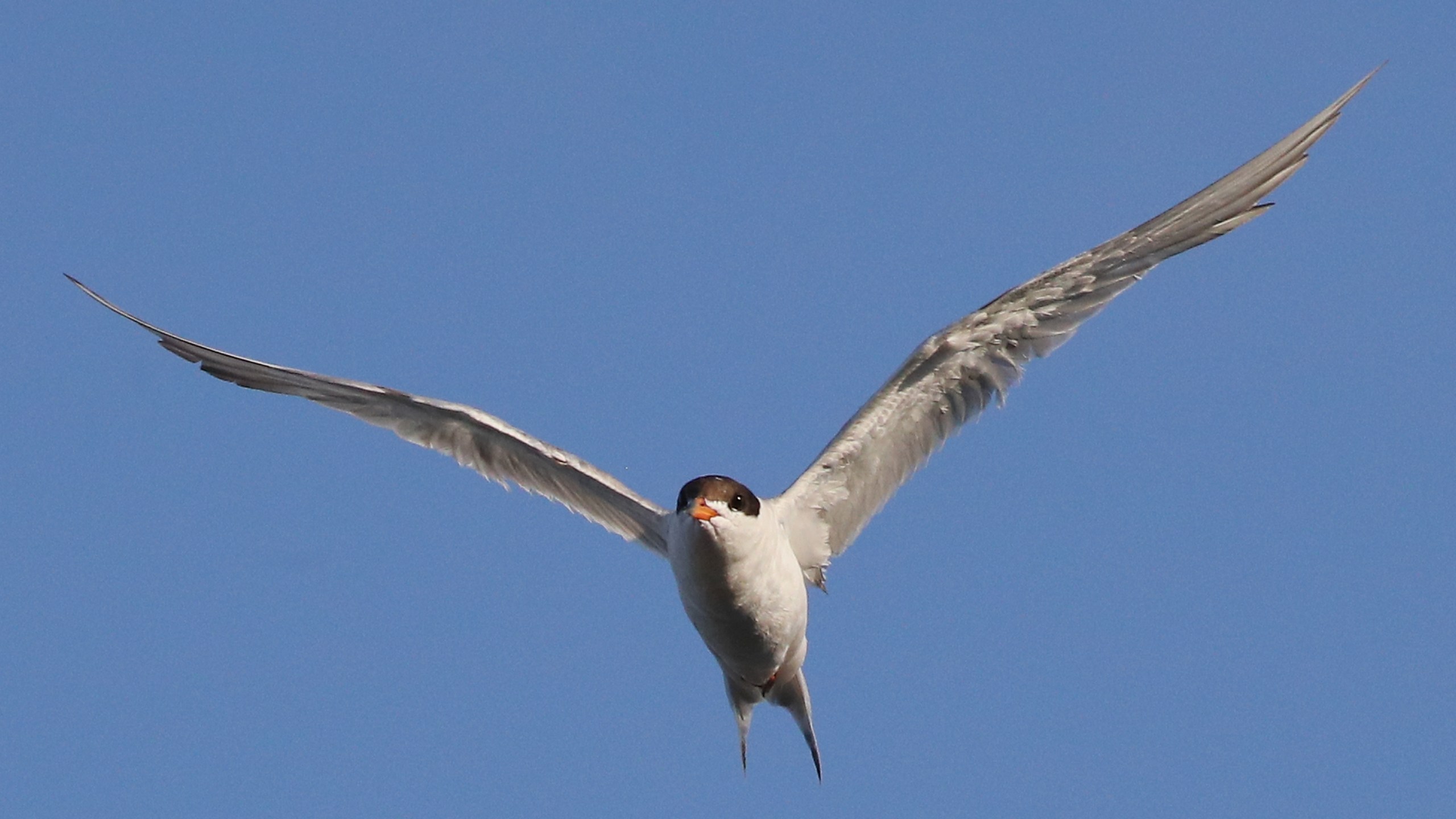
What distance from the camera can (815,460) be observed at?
368 inches

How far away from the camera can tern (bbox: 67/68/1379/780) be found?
8.41 metres

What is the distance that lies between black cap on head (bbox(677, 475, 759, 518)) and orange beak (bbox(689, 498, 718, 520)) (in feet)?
0.13

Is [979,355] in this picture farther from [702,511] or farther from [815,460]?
[702,511]

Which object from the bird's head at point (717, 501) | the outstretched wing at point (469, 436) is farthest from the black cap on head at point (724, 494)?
the outstretched wing at point (469, 436)

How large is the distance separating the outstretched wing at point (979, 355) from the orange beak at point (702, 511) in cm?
125

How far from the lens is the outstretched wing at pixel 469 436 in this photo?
927 cm

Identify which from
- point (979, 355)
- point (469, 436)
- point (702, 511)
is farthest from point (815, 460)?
point (469, 436)

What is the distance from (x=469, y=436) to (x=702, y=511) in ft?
7.57

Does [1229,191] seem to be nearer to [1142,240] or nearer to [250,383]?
[1142,240]

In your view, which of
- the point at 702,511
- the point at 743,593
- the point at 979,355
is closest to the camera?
the point at 702,511

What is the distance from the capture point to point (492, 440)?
9.62 meters

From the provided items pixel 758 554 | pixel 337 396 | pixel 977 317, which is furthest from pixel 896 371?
pixel 337 396

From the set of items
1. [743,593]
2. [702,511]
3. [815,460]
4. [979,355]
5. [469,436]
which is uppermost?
Answer: [979,355]

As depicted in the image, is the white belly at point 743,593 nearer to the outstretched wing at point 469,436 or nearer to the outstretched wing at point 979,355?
the outstretched wing at point 979,355
